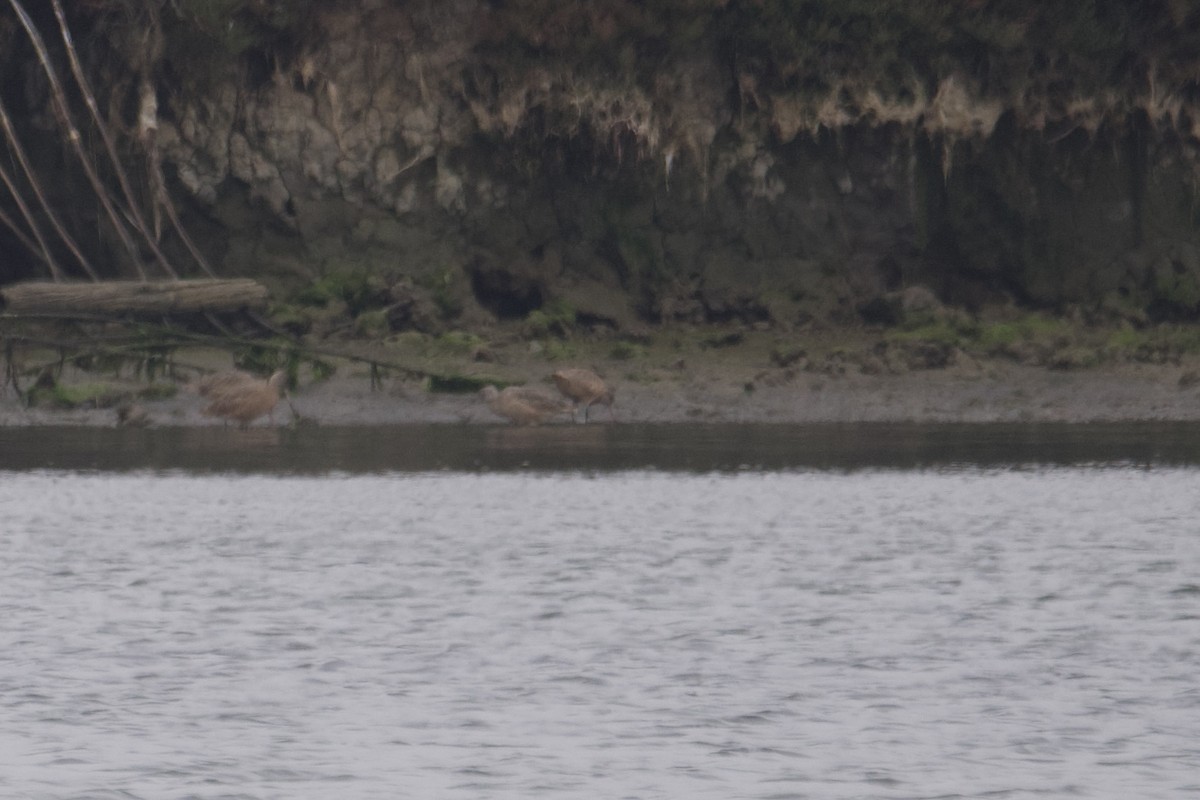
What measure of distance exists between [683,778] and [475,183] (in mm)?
17187

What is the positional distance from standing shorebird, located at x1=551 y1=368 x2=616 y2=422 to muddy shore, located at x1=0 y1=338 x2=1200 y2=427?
1.67 ft

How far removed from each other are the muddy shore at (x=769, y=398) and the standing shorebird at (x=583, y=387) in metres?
0.51

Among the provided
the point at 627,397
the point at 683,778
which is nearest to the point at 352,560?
the point at 683,778

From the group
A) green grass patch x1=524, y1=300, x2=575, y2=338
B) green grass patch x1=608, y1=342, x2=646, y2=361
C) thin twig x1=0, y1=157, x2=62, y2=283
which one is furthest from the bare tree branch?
green grass patch x1=608, y1=342, x2=646, y2=361

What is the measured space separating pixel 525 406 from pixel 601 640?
1045 centimetres

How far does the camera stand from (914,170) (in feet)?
78.9

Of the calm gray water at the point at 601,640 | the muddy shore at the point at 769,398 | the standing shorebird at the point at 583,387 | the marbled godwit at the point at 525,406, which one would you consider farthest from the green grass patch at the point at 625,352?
the calm gray water at the point at 601,640

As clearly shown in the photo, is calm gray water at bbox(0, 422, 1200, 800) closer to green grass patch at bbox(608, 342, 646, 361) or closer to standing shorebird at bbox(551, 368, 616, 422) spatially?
standing shorebird at bbox(551, 368, 616, 422)

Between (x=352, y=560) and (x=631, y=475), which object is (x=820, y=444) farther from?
(x=352, y=560)

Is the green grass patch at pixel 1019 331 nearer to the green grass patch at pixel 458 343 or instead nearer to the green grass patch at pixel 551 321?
the green grass patch at pixel 551 321

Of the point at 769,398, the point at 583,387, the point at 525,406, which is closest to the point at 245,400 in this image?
the point at 525,406

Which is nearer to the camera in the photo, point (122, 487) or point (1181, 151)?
point (122, 487)

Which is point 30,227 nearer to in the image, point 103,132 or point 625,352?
point 103,132

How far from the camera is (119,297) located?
71.9ft
